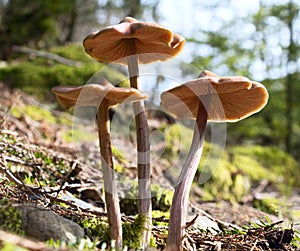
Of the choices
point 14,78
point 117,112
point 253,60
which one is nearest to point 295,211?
point 117,112

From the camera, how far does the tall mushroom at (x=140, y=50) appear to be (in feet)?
5.26

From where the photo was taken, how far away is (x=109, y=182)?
1605mm

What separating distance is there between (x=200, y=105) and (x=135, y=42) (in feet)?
1.71

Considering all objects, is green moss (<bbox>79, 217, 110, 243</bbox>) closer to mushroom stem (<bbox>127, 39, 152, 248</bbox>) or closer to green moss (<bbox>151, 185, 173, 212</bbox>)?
mushroom stem (<bbox>127, 39, 152, 248</bbox>)

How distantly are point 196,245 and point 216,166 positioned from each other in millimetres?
2866

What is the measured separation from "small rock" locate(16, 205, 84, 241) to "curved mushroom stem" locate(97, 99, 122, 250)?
146 mm

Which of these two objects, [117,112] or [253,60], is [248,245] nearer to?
[117,112]

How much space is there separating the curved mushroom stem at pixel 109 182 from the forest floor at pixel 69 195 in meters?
0.20

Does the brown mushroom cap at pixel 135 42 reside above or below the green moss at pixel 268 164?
above

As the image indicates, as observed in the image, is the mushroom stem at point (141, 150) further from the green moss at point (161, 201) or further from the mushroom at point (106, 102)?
the green moss at point (161, 201)

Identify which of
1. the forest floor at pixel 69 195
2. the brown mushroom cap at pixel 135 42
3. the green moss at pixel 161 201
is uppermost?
the brown mushroom cap at pixel 135 42

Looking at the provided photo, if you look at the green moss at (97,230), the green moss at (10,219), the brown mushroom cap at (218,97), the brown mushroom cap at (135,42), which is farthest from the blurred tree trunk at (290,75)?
the green moss at (10,219)

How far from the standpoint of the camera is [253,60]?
7.78 metres

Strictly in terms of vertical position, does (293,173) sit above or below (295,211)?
below
